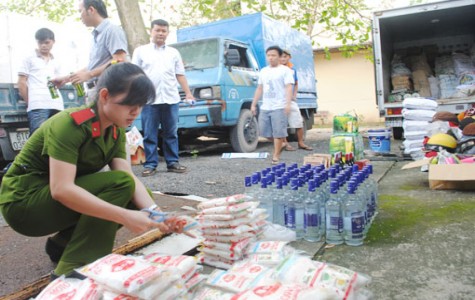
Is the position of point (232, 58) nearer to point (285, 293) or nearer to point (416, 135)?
point (416, 135)

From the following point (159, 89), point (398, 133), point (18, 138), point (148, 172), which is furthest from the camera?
point (398, 133)

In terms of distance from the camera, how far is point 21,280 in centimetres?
215

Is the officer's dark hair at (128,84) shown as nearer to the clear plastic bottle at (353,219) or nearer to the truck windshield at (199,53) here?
the clear plastic bottle at (353,219)

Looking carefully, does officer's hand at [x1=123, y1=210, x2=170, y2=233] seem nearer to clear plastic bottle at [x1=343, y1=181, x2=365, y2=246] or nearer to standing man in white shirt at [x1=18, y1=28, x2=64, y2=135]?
clear plastic bottle at [x1=343, y1=181, x2=365, y2=246]

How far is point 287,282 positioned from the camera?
5.03ft

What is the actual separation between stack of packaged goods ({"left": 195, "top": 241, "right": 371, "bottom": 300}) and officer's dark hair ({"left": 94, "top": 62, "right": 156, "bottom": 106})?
32.9 inches

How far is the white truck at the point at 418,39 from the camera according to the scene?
7035 mm

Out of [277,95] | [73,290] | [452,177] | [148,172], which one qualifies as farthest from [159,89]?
[73,290]

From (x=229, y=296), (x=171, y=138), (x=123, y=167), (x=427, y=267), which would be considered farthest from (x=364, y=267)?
(x=171, y=138)

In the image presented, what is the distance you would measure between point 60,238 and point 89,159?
0.58 metres

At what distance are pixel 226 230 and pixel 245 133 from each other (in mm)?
5117

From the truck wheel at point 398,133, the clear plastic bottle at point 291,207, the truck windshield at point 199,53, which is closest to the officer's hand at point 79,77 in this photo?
the clear plastic bottle at point 291,207

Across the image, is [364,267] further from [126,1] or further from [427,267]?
[126,1]

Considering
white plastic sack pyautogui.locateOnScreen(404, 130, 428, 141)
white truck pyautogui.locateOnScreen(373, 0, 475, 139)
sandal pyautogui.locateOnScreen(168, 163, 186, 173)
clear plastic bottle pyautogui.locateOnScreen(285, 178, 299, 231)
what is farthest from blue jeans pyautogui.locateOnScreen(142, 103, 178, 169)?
white truck pyautogui.locateOnScreen(373, 0, 475, 139)
